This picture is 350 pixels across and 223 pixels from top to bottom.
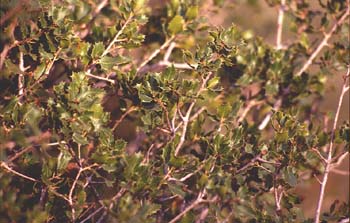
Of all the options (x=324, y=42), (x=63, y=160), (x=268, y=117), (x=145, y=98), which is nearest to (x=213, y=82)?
(x=145, y=98)

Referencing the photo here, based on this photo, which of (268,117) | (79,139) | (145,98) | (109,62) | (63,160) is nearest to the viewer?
(79,139)

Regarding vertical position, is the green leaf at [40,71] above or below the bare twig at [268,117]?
above

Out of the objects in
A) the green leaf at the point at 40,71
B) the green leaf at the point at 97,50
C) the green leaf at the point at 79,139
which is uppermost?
the green leaf at the point at 97,50

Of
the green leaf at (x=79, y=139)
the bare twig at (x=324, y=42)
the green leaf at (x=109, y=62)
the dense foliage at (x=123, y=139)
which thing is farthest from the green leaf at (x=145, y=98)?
the bare twig at (x=324, y=42)

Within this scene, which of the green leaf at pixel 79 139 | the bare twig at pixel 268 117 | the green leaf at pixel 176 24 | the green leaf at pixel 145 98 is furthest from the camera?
the bare twig at pixel 268 117

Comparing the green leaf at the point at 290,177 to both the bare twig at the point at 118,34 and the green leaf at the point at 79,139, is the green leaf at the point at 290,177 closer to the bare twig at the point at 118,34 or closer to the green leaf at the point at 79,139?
the green leaf at the point at 79,139

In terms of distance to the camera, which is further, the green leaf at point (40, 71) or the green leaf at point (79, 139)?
the green leaf at point (40, 71)

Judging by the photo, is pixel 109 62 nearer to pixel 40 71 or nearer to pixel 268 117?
pixel 40 71

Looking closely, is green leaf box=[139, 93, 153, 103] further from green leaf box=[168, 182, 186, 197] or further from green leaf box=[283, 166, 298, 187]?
green leaf box=[283, 166, 298, 187]

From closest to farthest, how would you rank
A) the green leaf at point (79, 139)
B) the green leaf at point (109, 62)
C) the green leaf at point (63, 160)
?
the green leaf at point (79, 139) < the green leaf at point (63, 160) < the green leaf at point (109, 62)
